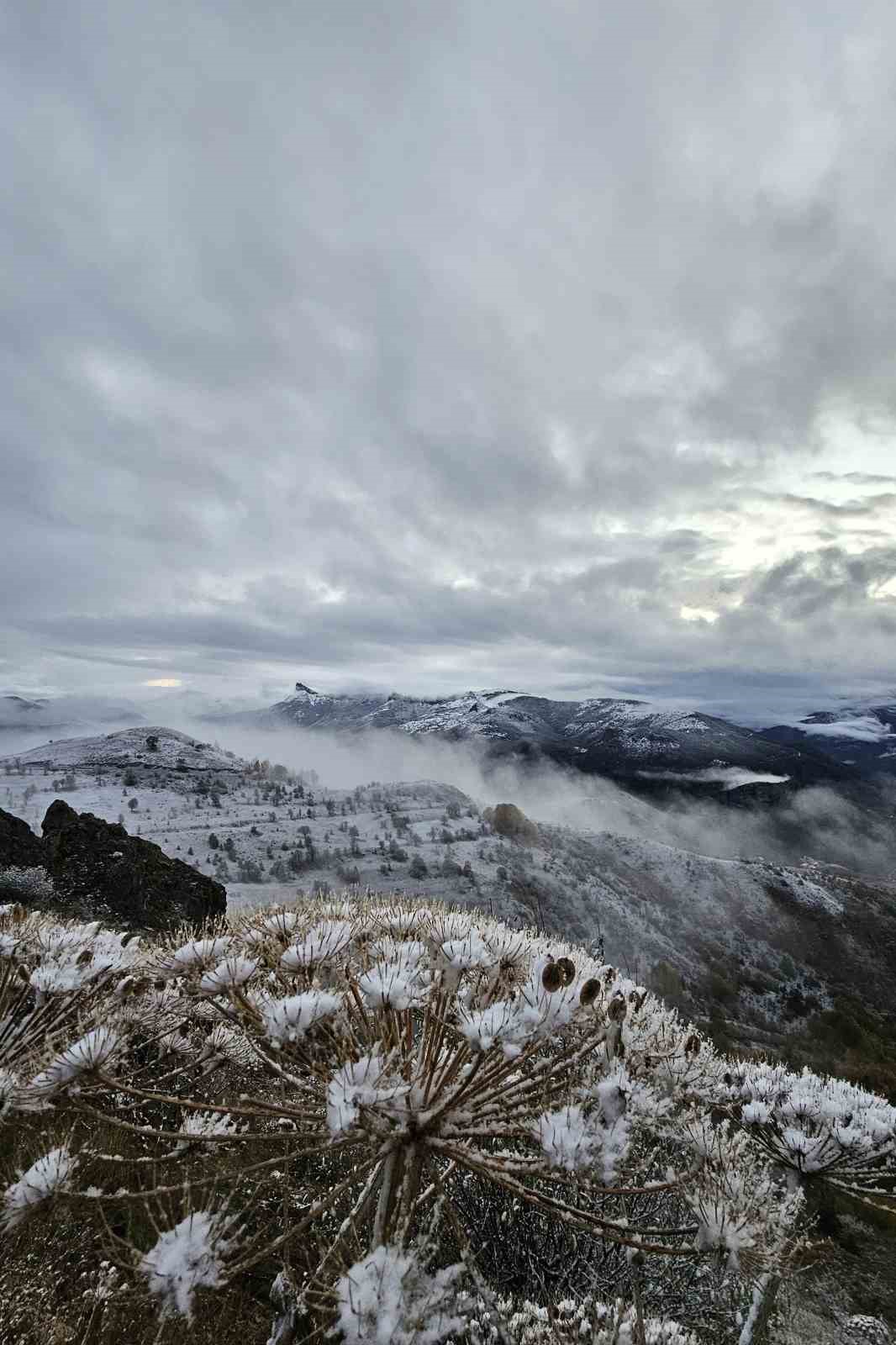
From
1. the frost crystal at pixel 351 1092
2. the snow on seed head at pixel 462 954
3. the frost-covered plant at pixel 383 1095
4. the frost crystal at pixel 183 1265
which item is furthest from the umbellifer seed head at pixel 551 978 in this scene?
the frost crystal at pixel 183 1265

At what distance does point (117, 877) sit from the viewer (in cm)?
2227

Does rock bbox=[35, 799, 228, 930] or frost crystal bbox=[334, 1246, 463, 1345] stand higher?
frost crystal bbox=[334, 1246, 463, 1345]

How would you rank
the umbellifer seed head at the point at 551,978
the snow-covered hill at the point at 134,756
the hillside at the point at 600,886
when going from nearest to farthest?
1. the umbellifer seed head at the point at 551,978
2. the hillside at the point at 600,886
3. the snow-covered hill at the point at 134,756

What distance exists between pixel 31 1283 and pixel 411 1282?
3.25 meters

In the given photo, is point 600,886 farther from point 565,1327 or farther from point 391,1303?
point 391,1303

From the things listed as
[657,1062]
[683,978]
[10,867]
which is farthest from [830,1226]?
[683,978]

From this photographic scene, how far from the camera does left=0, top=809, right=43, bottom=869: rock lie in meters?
21.4

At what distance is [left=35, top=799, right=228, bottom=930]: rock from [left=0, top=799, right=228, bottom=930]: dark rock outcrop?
3 centimetres

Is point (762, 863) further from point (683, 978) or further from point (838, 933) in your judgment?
point (683, 978)

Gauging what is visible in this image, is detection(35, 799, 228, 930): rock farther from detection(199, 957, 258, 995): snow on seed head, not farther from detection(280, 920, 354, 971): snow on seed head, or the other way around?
detection(280, 920, 354, 971): snow on seed head

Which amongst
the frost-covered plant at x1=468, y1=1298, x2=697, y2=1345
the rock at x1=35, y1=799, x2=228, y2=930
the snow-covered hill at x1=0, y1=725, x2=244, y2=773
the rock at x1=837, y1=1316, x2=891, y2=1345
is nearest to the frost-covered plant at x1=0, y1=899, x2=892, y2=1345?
the frost-covered plant at x1=468, y1=1298, x2=697, y2=1345

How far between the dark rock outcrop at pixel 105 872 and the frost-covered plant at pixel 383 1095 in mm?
18211

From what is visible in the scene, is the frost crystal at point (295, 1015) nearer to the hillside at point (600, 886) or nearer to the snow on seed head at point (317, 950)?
the snow on seed head at point (317, 950)

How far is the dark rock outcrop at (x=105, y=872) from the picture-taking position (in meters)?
20.8
